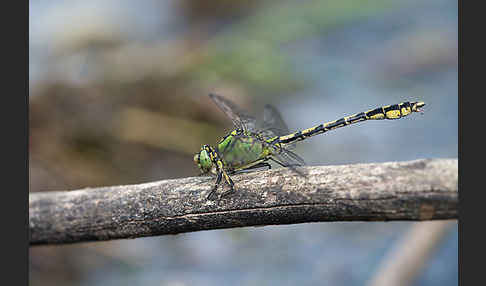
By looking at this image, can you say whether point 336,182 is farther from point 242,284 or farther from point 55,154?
point 55,154

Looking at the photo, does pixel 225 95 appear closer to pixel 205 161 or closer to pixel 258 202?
pixel 205 161

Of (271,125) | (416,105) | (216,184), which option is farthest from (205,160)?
(416,105)

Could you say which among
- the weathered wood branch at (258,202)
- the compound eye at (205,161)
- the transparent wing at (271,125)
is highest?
the transparent wing at (271,125)

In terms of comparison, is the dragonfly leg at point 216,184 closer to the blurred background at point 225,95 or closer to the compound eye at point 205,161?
the compound eye at point 205,161

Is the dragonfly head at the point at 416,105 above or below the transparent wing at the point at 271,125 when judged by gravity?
below

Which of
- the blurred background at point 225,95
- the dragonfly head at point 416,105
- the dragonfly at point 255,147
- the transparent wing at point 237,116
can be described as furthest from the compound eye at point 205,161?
the blurred background at point 225,95

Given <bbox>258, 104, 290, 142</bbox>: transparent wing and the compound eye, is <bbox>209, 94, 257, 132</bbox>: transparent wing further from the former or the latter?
the compound eye

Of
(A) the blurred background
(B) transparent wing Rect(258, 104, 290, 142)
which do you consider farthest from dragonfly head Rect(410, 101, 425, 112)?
(A) the blurred background

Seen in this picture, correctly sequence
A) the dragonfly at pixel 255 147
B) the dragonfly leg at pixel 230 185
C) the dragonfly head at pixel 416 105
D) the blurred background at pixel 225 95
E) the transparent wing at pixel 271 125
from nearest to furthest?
the dragonfly leg at pixel 230 185 → the dragonfly at pixel 255 147 → the dragonfly head at pixel 416 105 → the transparent wing at pixel 271 125 → the blurred background at pixel 225 95
